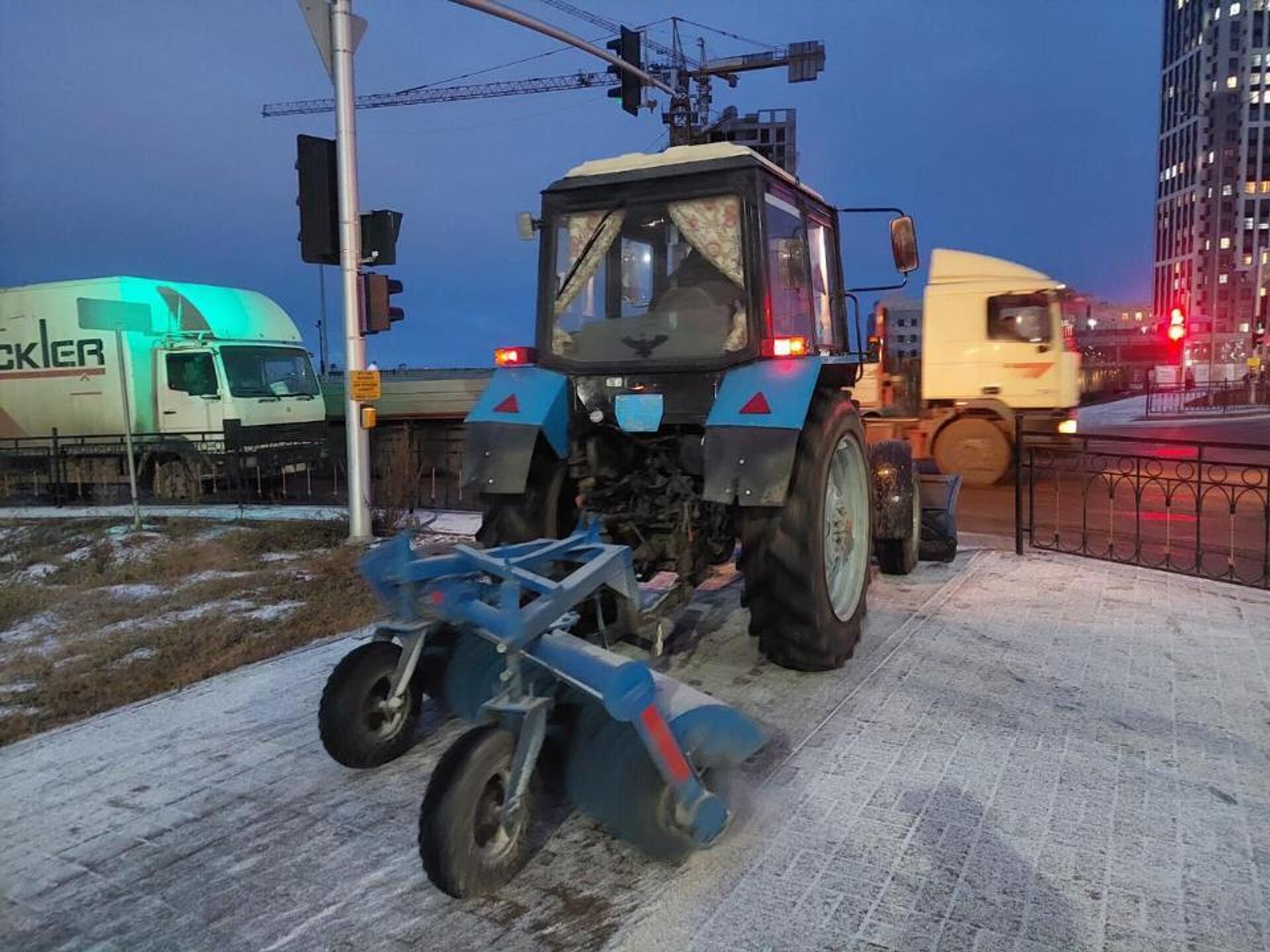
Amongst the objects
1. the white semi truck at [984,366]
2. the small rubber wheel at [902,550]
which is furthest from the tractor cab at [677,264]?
the white semi truck at [984,366]

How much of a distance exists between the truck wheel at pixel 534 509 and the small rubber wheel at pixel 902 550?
3.00 m

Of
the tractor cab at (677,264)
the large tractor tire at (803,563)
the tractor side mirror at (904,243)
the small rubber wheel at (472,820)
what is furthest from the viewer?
the tractor side mirror at (904,243)

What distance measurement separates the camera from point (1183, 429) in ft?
83.9

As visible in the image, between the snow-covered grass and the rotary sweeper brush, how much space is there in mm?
1996

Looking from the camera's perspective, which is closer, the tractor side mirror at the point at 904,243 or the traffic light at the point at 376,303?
the tractor side mirror at the point at 904,243

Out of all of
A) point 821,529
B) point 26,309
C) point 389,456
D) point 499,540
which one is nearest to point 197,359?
point 26,309

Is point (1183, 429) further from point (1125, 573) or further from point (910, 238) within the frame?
point (910, 238)

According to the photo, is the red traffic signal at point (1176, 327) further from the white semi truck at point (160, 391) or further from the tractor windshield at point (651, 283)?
the tractor windshield at point (651, 283)

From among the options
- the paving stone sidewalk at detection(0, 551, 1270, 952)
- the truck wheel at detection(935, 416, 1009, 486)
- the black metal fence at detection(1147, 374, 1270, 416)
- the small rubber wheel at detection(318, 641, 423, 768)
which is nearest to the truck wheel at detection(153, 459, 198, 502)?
the paving stone sidewalk at detection(0, 551, 1270, 952)

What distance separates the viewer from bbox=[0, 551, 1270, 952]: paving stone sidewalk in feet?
8.46

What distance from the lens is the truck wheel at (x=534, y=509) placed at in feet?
15.7

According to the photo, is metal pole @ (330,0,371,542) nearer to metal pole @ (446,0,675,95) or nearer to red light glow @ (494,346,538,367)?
metal pole @ (446,0,675,95)

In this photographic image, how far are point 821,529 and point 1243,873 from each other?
211 cm

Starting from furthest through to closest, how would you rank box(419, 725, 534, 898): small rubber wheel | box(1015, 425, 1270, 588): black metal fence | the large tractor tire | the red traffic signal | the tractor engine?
the red traffic signal
box(1015, 425, 1270, 588): black metal fence
the tractor engine
the large tractor tire
box(419, 725, 534, 898): small rubber wheel
